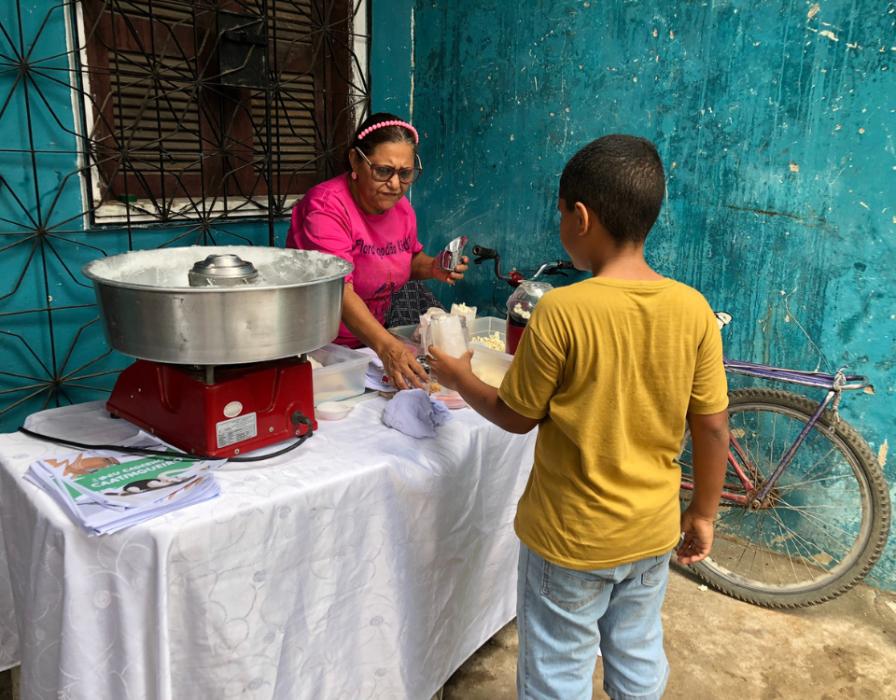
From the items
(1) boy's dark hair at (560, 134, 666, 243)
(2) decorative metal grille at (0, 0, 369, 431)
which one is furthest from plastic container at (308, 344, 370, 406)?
(2) decorative metal grille at (0, 0, 369, 431)

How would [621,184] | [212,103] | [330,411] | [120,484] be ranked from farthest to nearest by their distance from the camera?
1. [212,103]
2. [330,411]
3. [120,484]
4. [621,184]

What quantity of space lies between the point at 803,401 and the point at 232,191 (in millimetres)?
2814

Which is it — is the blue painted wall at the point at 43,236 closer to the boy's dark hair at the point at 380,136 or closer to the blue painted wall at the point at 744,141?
the boy's dark hair at the point at 380,136

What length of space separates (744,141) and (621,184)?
1768mm

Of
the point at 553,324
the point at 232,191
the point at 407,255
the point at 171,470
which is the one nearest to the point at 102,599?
the point at 171,470

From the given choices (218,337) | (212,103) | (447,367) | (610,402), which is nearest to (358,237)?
(447,367)

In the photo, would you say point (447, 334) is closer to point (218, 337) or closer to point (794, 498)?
point (218, 337)

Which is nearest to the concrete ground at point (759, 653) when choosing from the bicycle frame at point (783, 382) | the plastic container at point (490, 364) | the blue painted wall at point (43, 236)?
the bicycle frame at point (783, 382)

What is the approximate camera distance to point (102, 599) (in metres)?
Result: 1.27

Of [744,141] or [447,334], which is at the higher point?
[744,141]

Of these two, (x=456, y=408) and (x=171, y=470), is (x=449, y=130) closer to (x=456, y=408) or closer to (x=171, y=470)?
(x=456, y=408)

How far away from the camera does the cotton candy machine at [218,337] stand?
1276 millimetres

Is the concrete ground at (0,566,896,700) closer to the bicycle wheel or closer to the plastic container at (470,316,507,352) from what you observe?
the bicycle wheel

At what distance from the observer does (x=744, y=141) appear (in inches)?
105
